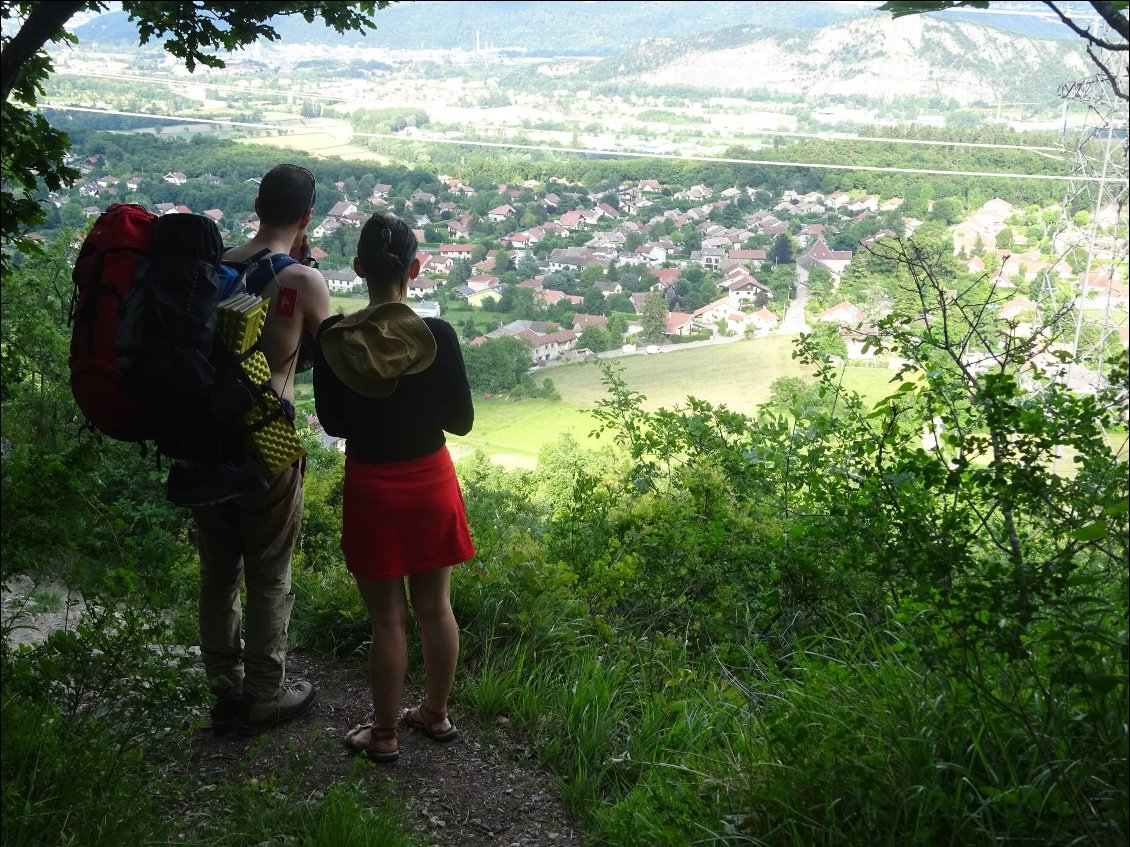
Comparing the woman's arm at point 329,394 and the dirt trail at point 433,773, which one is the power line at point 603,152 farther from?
the woman's arm at point 329,394

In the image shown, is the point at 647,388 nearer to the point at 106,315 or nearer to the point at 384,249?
the point at 384,249

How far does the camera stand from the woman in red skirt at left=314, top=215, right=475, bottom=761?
2283 millimetres

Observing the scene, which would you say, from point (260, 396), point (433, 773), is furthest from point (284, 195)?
point (433, 773)

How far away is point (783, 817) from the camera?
1988mm

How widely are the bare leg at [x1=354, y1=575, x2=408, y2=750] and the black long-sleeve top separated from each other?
34 centimetres

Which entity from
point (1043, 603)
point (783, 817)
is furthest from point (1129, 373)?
point (783, 817)

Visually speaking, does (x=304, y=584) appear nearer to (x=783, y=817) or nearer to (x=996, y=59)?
(x=783, y=817)

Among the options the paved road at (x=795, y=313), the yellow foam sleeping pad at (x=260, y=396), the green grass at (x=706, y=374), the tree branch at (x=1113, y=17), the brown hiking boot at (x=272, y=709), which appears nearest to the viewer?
the tree branch at (x=1113, y=17)

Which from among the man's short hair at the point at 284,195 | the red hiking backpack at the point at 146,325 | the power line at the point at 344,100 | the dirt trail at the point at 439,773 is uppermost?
the power line at the point at 344,100

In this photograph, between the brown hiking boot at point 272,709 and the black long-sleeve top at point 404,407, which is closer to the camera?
the black long-sleeve top at point 404,407

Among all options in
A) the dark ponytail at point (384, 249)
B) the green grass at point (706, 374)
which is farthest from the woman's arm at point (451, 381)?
the green grass at point (706, 374)

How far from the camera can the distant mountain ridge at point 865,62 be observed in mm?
34844

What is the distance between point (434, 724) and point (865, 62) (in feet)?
140

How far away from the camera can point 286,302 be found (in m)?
2.47
